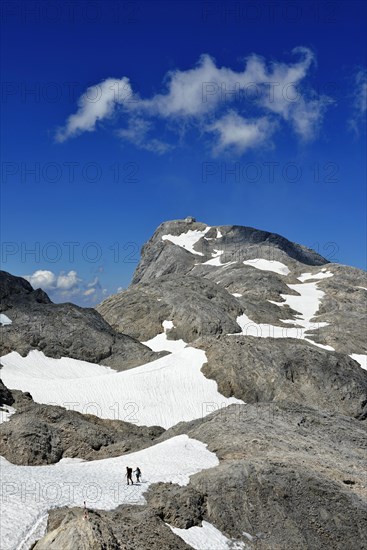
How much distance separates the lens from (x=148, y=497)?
26.3 m

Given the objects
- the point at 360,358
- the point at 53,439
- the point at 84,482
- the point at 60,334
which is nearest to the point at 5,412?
the point at 53,439

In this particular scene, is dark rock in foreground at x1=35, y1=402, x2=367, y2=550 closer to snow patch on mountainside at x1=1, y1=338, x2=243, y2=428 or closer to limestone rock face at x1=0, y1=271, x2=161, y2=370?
snow patch on mountainside at x1=1, y1=338, x2=243, y2=428

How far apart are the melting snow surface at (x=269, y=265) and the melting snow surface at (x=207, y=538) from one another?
425 ft

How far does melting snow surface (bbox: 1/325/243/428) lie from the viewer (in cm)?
5772

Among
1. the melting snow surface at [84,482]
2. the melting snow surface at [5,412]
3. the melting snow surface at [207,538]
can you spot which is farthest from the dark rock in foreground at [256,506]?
the melting snow surface at [5,412]

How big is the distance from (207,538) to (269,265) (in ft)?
448

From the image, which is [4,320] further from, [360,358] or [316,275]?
[316,275]

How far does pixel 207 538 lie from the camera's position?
24.6 meters

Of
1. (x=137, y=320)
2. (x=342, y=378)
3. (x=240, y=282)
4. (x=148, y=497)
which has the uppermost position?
(x=240, y=282)

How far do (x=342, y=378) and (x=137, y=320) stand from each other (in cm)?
4158

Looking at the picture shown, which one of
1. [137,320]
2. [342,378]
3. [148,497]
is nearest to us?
[148,497]

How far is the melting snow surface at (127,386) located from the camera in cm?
5772

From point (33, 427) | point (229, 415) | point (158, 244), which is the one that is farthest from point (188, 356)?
point (158, 244)

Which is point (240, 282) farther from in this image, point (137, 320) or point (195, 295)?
point (137, 320)
